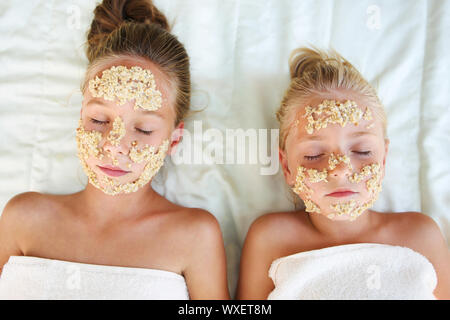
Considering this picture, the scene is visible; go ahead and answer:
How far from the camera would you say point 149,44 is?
5.28 ft

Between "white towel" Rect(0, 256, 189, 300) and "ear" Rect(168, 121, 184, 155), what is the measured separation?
47 cm

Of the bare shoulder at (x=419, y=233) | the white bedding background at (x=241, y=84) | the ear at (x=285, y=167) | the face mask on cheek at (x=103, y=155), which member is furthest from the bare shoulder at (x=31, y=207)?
the bare shoulder at (x=419, y=233)

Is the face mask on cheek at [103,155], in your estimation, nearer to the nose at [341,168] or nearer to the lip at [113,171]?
the lip at [113,171]

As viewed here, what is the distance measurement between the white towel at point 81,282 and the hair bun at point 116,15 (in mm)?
900

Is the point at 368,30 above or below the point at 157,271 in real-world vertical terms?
above

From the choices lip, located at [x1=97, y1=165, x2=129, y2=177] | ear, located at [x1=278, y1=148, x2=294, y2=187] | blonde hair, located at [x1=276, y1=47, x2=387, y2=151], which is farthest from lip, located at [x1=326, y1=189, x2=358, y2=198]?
lip, located at [x1=97, y1=165, x2=129, y2=177]

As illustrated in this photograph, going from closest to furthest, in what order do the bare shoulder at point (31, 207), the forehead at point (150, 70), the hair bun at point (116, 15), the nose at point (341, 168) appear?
the nose at point (341, 168) → the forehead at point (150, 70) → the bare shoulder at point (31, 207) → the hair bun at point (116, 15)

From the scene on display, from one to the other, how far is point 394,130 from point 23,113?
65.3 inches

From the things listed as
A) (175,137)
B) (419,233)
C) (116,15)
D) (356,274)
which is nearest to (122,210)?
(175,137)

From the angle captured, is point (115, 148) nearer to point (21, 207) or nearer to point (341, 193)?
point (21, 207)

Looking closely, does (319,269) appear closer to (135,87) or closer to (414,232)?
(414,232)

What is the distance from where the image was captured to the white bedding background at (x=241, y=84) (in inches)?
70.5
